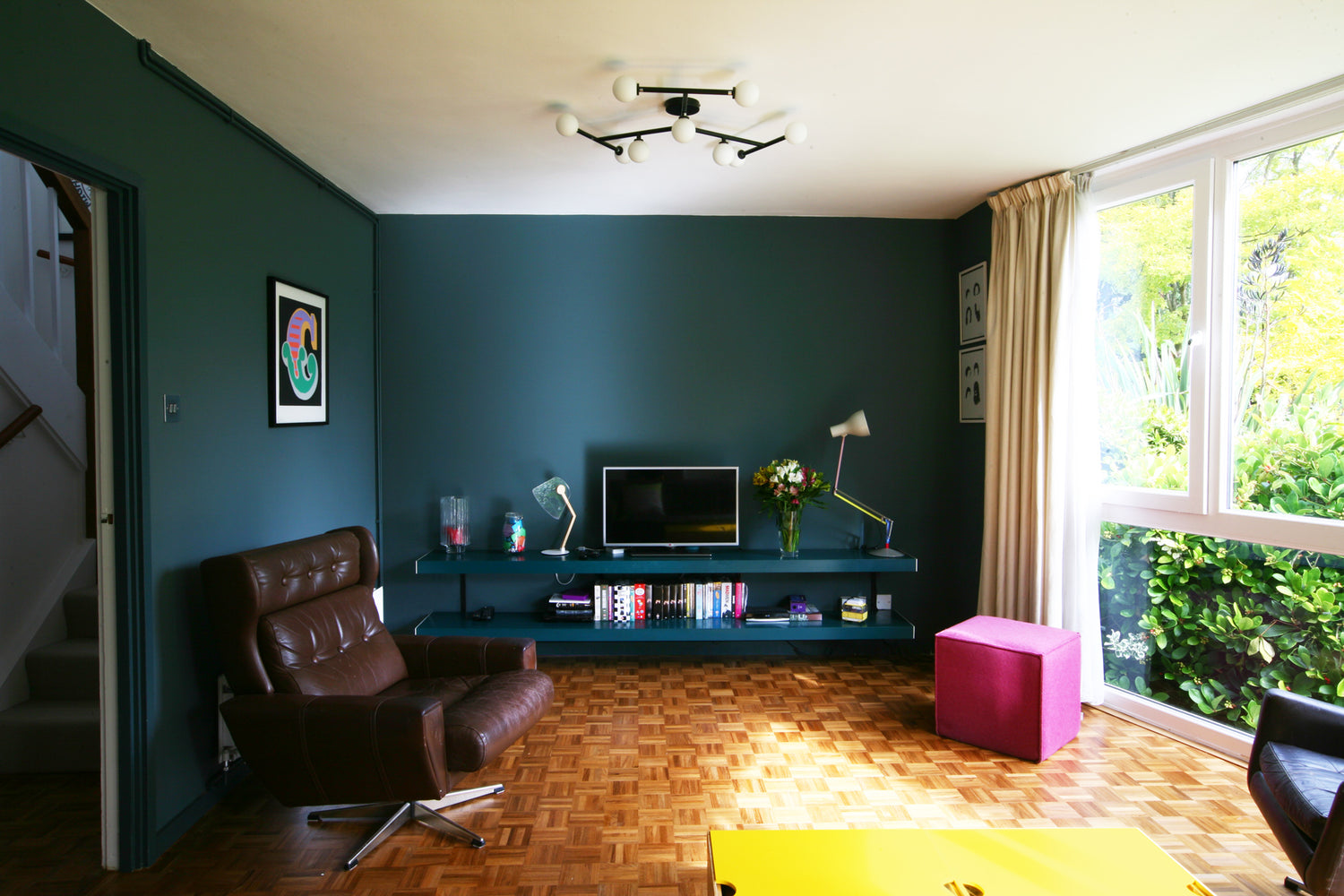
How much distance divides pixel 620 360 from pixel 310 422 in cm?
175

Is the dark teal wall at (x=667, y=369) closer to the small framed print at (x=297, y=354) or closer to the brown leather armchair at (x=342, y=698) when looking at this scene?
the small framed print at (x=297, y=354)

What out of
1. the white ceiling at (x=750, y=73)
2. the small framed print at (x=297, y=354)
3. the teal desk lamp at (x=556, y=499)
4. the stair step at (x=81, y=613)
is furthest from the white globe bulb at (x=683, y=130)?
the stair step at (x=81, y=613)

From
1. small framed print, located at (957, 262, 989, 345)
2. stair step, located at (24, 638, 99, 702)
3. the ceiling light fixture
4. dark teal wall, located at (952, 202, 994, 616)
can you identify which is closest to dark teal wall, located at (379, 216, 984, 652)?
dark teal wall, located at (952, 202, 994, 616)

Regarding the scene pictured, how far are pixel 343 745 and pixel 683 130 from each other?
2.38 metres

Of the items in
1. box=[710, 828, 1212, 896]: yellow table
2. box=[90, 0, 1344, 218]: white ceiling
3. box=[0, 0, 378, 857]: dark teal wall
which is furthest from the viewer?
box=[90, 0, 1344, 218]: white ceiling

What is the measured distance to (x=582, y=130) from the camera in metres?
3.06

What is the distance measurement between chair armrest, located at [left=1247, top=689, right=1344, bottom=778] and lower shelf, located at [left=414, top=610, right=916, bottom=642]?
1834mm

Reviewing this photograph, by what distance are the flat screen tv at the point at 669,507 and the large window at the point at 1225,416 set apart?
1.94 meters

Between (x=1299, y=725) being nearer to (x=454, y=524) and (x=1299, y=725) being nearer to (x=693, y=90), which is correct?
(x=693, y=90)

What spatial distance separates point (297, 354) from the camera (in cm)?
337

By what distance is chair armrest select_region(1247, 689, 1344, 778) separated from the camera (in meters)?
2.20

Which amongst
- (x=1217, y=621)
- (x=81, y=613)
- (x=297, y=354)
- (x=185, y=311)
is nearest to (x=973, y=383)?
(x=1217, y=621)

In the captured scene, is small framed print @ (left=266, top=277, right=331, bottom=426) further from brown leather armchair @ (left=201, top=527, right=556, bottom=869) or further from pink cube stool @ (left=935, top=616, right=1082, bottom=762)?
pink cube stool @ (left=935, top=616, right=1082, bottom=762)

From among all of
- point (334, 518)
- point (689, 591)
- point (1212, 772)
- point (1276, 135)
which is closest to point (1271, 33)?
point (1276, 135)
